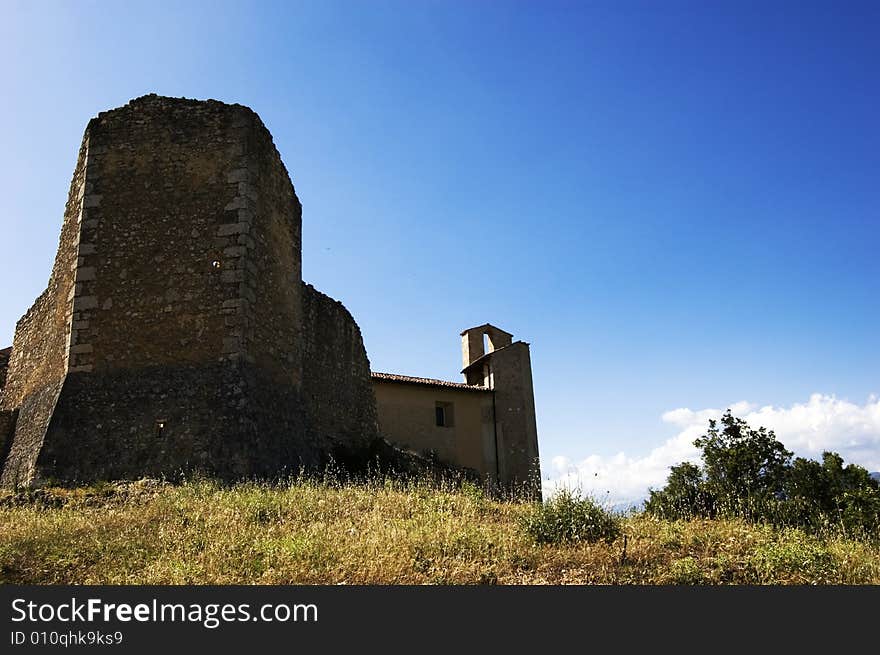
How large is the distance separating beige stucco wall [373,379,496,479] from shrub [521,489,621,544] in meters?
17.1

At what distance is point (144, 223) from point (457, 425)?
17.1m

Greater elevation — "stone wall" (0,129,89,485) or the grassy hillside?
"stone wall" (0,129,89,485)

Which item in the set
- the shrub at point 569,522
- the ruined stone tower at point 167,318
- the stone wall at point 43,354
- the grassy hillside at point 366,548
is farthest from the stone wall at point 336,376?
the shrub at point 569,522

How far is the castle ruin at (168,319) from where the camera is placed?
1164cm

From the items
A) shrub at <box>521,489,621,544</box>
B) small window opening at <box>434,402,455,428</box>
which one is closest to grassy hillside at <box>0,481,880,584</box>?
shrub at <box>521,489,621,544</box>

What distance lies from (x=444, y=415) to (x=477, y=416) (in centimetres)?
139

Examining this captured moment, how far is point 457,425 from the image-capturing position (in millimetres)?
27656

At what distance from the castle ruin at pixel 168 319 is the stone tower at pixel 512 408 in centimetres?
1387

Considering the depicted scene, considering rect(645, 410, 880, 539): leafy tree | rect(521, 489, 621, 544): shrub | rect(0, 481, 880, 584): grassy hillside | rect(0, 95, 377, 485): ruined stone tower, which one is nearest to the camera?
rect(0, 481, 880, 584): grassy hillside

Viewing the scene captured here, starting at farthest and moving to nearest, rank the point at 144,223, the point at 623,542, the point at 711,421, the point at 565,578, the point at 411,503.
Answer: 1. the point at 711,421
2. the point at 144,223
3. the point at 411,503
4. the point at 623,542
5. the point at 565,578

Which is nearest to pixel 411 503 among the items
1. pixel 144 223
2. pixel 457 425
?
pixel 144 223

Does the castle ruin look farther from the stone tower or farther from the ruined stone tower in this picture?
the stone tower

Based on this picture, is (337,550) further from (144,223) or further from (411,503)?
(144,223)

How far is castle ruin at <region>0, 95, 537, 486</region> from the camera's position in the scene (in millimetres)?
11641
